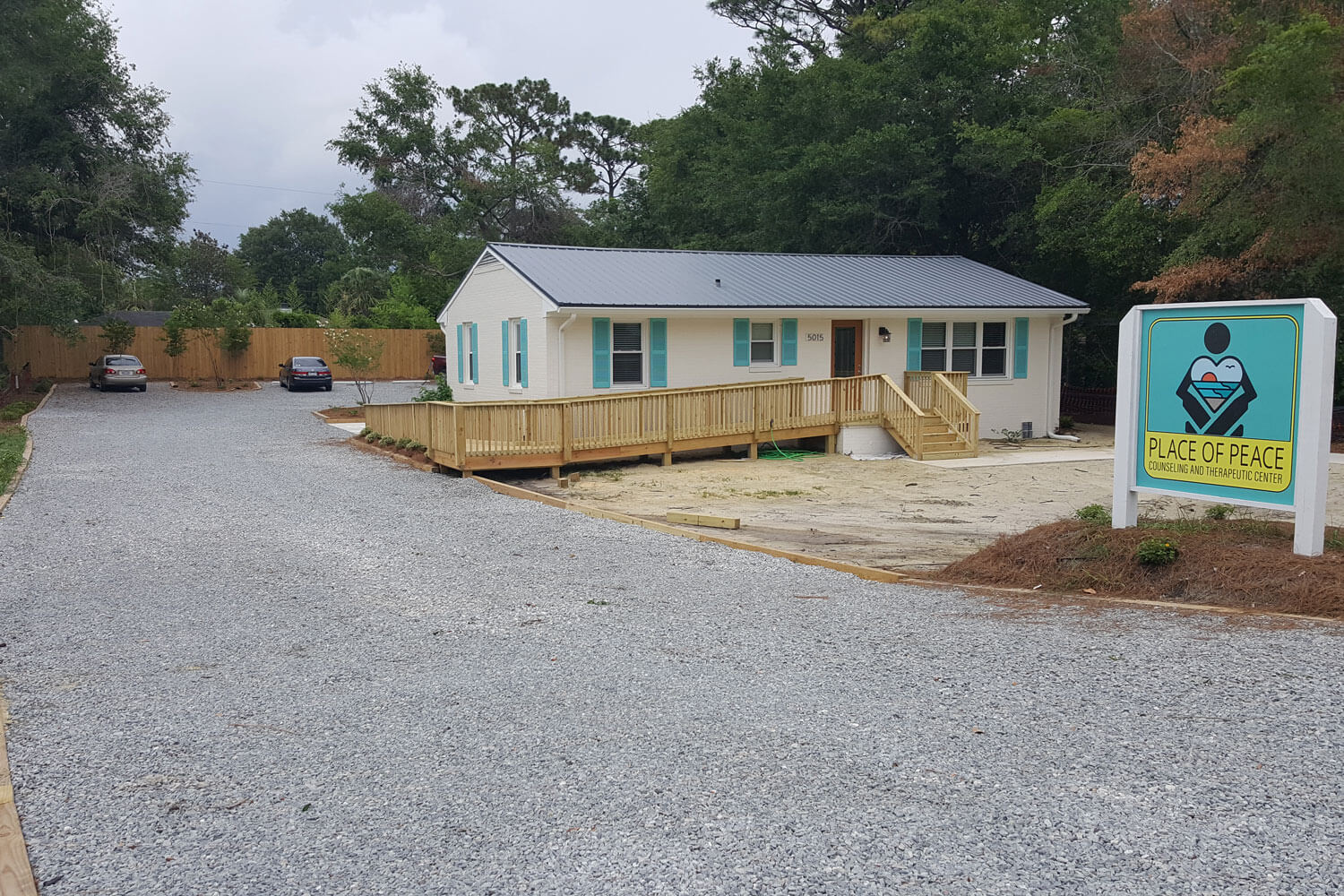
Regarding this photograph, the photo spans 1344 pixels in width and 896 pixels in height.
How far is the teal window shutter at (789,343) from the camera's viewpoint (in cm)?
2023

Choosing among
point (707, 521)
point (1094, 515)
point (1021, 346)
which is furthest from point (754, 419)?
point (1094, 515)

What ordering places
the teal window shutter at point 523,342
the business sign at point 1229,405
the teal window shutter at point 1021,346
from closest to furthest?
the business sign at point 1229,405
the teal window shutter at point 523,342
the teal window shutter at point 1021,346

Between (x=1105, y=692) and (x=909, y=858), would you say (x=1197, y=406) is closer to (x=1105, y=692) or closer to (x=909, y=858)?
(x=1105, y=692)

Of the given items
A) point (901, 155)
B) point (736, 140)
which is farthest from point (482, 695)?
point (736, 140)

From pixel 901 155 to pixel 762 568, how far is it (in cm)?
2090

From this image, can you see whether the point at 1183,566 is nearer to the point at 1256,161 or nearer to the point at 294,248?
the point at 1256,161

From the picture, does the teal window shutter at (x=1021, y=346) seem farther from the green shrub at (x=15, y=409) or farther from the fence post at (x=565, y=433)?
the green shrub at (x=15, y=409)

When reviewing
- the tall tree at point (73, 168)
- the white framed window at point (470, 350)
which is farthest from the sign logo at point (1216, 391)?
the tall tree at point (73, 168)

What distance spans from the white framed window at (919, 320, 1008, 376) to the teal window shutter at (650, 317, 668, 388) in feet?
19.1

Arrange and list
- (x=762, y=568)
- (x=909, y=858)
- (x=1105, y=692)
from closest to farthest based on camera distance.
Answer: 1. (x=909, y=858)
2. (x=1105, y=692)
3. (x=762, y=568)

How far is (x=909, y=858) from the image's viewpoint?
3.60 metres

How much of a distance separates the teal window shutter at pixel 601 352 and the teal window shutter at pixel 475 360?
15.6 feet

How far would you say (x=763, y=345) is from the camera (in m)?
20.2

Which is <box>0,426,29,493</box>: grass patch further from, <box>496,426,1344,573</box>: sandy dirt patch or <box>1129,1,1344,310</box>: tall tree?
<box>1129,1,1344,310</box>: tall tree
